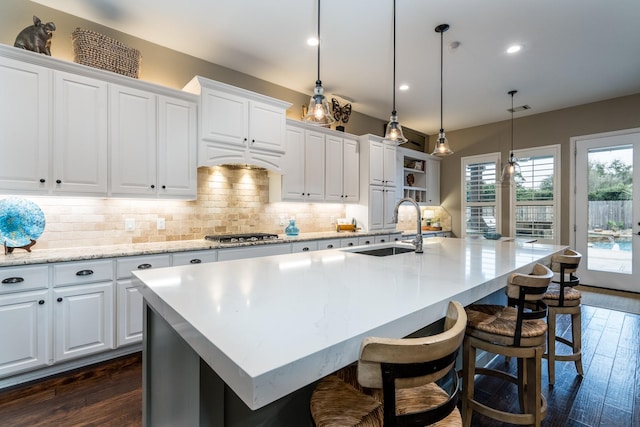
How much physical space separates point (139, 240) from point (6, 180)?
3.62 ft

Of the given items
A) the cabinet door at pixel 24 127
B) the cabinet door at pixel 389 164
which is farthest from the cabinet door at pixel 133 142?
the cabinet door at pixel 389 164

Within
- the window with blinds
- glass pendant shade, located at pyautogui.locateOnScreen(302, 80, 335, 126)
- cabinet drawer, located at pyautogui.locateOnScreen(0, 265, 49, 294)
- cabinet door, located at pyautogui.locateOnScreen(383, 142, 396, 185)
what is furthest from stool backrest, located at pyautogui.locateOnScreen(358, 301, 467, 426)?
the window with blinds

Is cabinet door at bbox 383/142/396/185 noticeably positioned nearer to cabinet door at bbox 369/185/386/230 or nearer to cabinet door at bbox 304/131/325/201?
cabinet door at bbox 369/185/386/230

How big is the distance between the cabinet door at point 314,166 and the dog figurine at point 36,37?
2732 millimetres

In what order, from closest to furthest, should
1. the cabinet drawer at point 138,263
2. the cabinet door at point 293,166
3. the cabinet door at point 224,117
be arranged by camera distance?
the cabinet drawer at point 138,263 < the cabinet door at point 224,117 < the cabinet door at point 293,166

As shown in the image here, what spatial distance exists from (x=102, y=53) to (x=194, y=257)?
196cm

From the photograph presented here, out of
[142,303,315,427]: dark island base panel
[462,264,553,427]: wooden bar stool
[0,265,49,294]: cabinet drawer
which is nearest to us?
[142,303,315,427]: dark island base panel

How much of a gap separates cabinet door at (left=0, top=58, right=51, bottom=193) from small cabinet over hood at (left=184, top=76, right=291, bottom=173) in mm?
1214

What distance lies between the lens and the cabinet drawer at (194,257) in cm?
277

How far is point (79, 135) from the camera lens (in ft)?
8.29

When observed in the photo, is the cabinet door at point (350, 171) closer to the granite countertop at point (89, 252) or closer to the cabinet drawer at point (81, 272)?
the granite countertop at point (89, 252)

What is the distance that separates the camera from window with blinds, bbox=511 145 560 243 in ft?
17.2

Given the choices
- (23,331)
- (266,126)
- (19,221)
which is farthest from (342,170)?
(23,331)

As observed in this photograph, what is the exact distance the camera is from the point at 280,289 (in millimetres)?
1220
